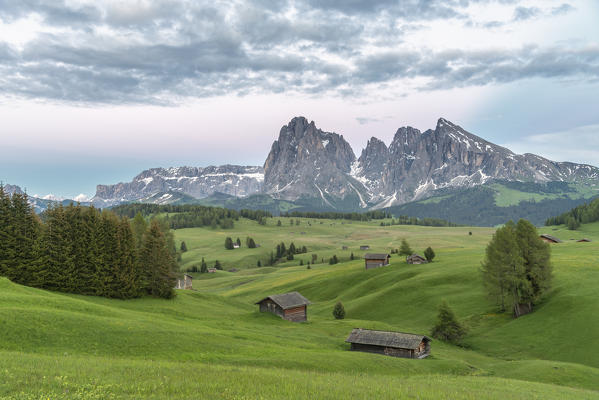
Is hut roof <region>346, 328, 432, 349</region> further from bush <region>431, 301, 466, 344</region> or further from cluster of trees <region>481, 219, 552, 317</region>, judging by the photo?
cluster of trees <region>481, 219, 552, 317</region>

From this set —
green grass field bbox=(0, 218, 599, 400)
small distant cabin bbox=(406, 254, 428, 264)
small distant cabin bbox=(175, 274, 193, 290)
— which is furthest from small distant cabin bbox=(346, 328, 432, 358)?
small distant cabin bbox=(175, 274, 193, 290)

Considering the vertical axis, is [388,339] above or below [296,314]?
above

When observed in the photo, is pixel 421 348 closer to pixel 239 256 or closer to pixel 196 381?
pixel 196 381

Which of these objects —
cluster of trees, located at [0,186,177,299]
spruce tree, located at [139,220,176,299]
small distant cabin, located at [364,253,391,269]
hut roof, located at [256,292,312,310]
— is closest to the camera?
cluster of trees, located at [0,186,177,299]

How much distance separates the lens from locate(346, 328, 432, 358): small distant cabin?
160ft

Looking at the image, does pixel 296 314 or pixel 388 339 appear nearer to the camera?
pixel 388 339

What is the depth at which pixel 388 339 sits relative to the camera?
50.6 meters

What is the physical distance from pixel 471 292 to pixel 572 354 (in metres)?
28.5

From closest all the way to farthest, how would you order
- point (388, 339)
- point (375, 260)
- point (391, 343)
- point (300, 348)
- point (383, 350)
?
point (300, 348) < point (391, 343) < point (383, 350) < point (388, 339) < point (375, 260)

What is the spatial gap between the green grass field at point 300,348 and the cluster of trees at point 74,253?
4.38 metres

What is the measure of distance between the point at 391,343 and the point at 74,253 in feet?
159

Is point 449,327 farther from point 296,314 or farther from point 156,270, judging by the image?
point 156,270

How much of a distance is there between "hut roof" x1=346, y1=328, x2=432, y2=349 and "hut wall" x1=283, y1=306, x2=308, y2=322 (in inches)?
839

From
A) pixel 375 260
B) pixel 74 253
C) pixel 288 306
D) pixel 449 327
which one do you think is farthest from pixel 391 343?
pixel 375 260
